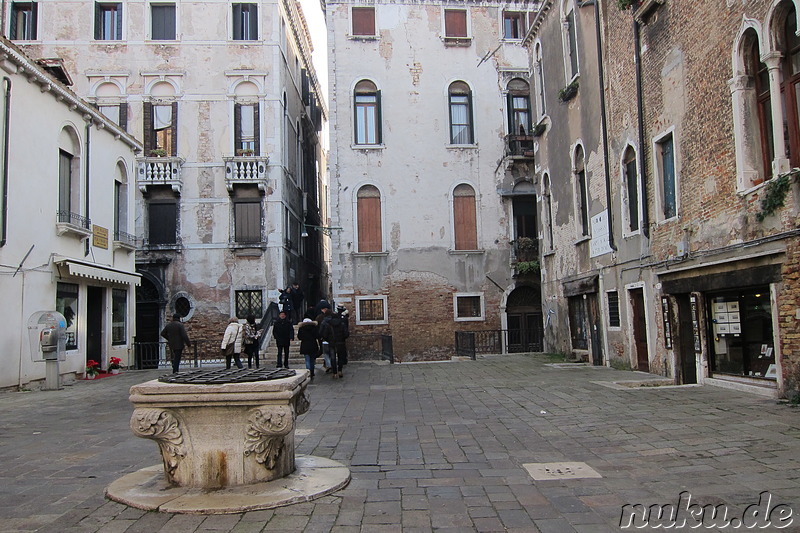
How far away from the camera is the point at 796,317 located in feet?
29.9

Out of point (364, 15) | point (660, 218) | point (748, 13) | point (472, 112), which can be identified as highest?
point (364, 15)

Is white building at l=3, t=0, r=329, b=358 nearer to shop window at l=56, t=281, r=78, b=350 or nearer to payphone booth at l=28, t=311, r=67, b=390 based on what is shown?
shop window at l=56, t=281, r=78, b=350

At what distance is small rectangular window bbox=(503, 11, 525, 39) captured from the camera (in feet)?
90.8

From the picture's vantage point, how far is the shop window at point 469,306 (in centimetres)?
2597

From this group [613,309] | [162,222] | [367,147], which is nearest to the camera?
[613,309]

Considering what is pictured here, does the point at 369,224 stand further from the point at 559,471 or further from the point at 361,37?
Result: the point at 559,471

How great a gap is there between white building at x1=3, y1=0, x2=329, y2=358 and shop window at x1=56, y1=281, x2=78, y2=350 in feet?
25.2

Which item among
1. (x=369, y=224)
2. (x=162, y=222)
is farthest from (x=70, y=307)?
(x=369, y=224)

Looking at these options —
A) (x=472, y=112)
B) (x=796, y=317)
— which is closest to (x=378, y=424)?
(x=796, y=317)

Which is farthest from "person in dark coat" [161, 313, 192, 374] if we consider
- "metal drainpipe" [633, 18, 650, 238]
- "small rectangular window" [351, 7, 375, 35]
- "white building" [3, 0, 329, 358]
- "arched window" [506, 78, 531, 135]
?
"arched window" [506, 78, 531, 135]

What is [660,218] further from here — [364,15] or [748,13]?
[364,15]

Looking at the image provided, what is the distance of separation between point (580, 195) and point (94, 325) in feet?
45.7

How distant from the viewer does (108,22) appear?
1006 inches

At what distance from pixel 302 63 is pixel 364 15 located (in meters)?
7.20
